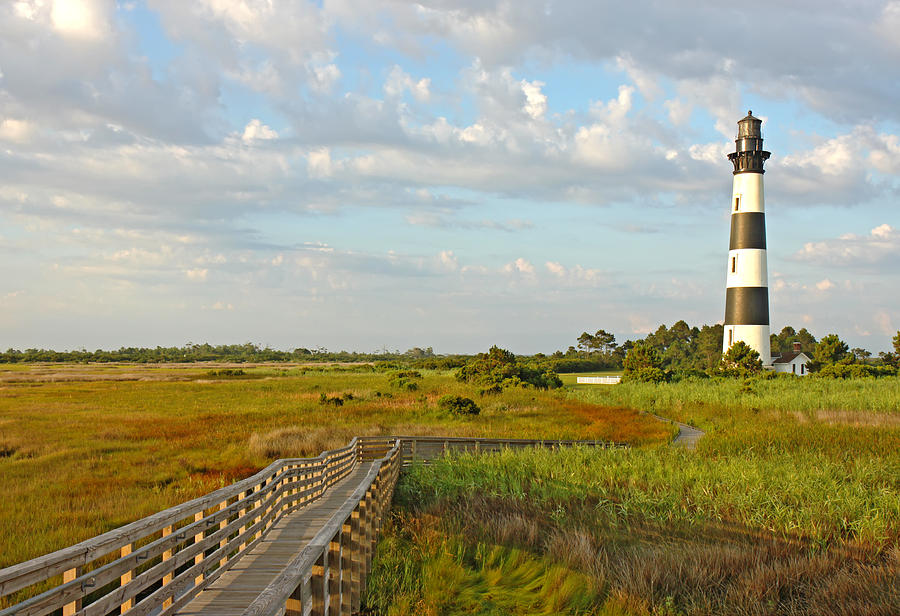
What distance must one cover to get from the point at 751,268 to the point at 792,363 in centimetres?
2336

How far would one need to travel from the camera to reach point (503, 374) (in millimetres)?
53156

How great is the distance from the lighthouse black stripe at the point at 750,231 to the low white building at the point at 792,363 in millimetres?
22483

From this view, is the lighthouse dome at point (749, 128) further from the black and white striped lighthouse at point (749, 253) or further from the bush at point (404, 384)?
the bush at point (404, 384)

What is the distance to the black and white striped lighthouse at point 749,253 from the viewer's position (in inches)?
1945

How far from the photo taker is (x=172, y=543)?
713cm

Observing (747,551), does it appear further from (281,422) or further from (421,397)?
(421,397)

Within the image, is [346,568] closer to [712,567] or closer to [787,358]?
[712,567]

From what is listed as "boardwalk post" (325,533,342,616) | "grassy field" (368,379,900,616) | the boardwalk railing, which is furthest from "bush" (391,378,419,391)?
"boardwalk post" (325,533,342,616)

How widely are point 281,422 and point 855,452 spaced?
2553 cm

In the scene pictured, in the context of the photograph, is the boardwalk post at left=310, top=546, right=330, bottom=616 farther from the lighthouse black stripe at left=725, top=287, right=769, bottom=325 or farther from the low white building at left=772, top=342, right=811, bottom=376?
the low white building at left=772, top=342, right=811, bottom=376

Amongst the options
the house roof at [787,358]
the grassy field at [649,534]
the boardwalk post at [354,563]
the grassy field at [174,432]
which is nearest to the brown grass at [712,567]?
the grassy field at [649,534]

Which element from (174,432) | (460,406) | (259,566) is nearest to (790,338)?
(460,406)

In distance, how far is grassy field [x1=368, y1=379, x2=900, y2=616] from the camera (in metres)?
8.71

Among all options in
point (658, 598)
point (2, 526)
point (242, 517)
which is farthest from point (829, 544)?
point (2, 526)
